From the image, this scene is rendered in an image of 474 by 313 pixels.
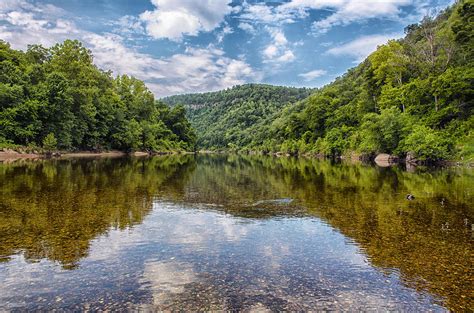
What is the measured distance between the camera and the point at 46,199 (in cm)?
1697

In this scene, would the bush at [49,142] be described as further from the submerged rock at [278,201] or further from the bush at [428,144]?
the bush at [428,144]

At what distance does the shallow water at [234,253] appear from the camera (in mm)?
6797

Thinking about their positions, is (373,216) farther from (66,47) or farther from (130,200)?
(66,47)

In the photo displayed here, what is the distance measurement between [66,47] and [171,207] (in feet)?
259

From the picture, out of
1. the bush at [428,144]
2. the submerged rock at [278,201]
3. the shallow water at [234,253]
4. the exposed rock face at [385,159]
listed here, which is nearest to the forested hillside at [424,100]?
the bush at [428,144]

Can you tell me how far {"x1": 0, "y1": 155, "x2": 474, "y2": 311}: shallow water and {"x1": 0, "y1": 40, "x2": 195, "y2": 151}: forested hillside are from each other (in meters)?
48.7

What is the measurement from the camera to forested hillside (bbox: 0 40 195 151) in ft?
194

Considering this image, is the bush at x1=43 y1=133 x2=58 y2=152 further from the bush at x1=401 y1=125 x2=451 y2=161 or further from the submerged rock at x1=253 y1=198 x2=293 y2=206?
the bush at x1=401 y1=125 x2=451 y2=161

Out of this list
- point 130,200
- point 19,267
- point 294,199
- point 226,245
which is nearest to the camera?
point 19,267

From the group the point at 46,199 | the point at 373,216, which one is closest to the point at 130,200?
the point at 46,199

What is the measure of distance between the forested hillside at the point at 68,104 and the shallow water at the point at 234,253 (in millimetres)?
48732

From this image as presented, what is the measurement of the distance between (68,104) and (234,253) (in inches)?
Answer: 2709

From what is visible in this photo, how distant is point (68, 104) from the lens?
68375mm

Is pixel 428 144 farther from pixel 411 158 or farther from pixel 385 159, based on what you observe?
pixel 385 159
